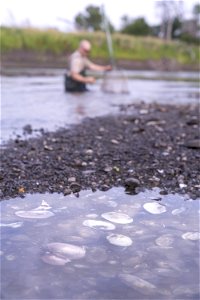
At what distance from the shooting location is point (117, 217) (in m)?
3.86

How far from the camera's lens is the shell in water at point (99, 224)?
3.64m

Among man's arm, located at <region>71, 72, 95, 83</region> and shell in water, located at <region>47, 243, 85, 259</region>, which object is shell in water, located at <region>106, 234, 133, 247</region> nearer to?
shell in water, located at <region>47, 243, 85, 259</region>

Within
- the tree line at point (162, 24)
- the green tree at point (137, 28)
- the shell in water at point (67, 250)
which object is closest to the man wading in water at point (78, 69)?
the shell in water at point (67, 250)

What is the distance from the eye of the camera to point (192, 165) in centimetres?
543

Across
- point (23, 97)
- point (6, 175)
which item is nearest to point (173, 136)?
point (6, 175)

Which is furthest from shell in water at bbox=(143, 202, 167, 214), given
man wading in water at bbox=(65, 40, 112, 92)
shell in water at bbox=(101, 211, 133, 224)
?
man wading in water at bbox=(65, 40, 112, 92)

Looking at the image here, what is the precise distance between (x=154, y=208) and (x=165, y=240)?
2.20 ft

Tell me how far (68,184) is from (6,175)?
0.66 metres

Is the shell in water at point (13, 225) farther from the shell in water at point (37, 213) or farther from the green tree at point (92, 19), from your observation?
the green tree at point (92, 19)

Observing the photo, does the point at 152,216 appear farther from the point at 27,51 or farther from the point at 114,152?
the point at 27,51

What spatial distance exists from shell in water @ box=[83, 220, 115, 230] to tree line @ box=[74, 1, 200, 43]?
59.5 m

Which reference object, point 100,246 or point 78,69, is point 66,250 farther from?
point 78,69

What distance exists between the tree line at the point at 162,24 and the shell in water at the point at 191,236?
59.7 metres

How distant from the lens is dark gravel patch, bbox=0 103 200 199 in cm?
464
